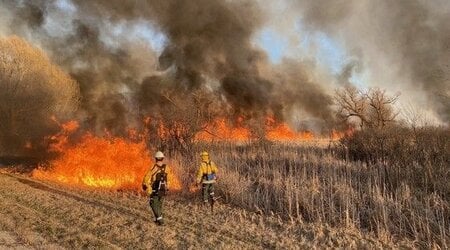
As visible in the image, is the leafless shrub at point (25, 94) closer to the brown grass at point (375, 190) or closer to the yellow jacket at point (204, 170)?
the brown grass at point (375, 190)

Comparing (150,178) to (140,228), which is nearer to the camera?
(140,228)

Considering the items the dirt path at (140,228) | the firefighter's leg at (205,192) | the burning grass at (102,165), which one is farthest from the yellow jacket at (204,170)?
the burning grass at (102,165)

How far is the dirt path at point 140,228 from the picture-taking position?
10867 mm

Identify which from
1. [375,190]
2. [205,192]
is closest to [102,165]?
[205,192]

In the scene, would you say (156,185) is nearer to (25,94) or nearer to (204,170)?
(204,170)

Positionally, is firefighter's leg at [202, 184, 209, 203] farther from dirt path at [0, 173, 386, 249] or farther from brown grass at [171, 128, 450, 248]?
brown grass at [171, 128, 450, 248]

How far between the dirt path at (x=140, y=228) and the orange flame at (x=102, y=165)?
14.2 feet

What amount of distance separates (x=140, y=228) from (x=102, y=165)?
11.6 metres

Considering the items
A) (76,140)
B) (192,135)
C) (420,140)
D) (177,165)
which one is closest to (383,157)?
(420,140)

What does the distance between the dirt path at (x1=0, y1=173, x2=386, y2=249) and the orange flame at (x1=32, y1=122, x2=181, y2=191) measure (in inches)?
171

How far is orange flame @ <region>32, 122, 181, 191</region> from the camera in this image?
2158 cm

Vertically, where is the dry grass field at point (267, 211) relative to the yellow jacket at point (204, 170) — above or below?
below

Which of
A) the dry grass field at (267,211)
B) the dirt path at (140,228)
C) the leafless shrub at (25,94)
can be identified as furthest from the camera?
the leafless shrub at (25,94)

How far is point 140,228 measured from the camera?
12414 millimetres
